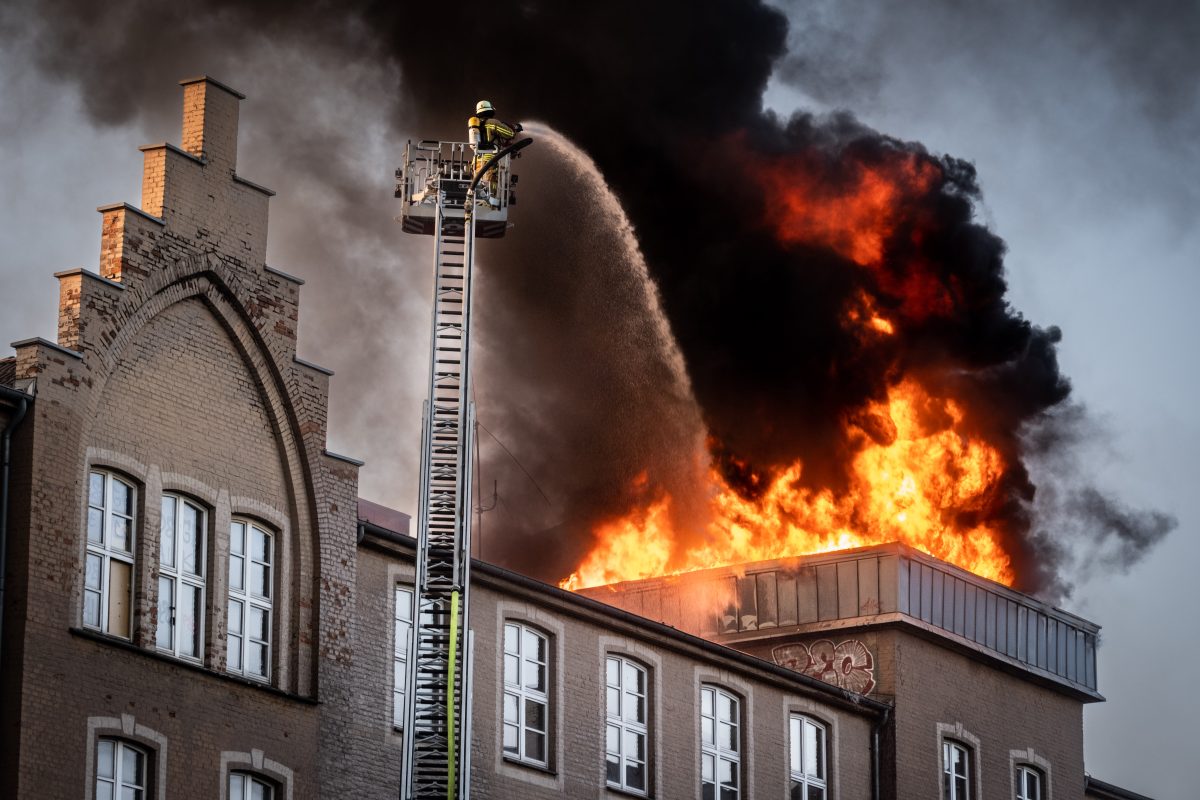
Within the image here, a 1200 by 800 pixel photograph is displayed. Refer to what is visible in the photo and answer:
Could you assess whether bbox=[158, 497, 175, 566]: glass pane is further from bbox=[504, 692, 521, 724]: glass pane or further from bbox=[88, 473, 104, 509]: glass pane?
bbox=[504, 692, 521, 724]: glass pane

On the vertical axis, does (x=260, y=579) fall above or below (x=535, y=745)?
above

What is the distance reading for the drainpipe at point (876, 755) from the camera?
44.5 metres

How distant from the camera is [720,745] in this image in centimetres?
4147

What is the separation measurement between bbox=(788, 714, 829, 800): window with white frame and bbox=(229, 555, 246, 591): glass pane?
13.4m

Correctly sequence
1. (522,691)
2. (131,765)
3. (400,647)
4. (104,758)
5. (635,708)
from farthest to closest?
(635,708), (522,691), (400,647), (131,765), (104,758)

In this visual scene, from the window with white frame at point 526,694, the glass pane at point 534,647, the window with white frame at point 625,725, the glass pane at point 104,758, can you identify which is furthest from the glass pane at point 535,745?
the glass pane at point 104,758

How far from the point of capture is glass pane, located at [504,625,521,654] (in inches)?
1463

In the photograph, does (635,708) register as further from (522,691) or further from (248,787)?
(248,787)

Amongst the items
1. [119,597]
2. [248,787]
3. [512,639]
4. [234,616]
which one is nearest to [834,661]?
[512,639]

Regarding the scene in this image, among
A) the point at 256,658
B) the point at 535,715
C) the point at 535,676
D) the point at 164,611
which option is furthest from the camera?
the point at 535,676

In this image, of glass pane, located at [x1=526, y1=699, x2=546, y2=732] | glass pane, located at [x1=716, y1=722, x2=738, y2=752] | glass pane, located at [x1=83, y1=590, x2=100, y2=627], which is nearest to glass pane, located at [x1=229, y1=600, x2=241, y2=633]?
glass pane, located at [x1=83, y1=590, x2=100, y2=627]

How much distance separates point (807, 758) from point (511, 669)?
27.4 ft

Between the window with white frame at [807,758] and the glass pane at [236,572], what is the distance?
44.1 feet

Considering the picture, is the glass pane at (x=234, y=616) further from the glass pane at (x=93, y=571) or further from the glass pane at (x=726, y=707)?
the glass pane at (x=726, y=707)
